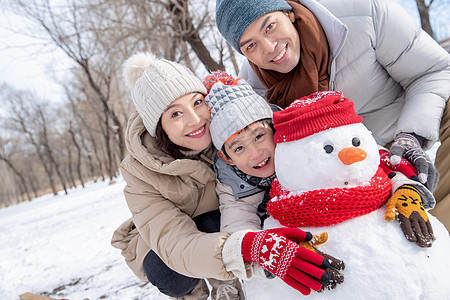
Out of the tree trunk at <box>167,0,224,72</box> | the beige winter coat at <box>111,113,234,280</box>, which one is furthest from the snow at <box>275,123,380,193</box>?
the tree trunk at <box>167,0,224,72</box>

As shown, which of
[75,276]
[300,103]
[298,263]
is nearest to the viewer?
[298,263]

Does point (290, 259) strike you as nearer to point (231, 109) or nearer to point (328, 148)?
point (328, 148)

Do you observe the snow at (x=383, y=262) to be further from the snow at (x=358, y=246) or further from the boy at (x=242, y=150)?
the boy at (x=242, y=150)

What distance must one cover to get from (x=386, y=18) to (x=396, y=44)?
0.15 m

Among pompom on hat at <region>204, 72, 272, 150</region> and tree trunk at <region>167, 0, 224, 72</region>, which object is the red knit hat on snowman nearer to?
pompom on hat at <region>204, 72, 272, 150</region>

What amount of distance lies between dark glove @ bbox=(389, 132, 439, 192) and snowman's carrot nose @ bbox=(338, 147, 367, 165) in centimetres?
31

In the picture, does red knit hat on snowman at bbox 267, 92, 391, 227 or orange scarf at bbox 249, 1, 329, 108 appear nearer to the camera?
red knit hat on snowman at bbox 267, 92, 391, 227

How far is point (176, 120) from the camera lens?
1.45 metres

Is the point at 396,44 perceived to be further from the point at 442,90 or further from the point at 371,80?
the point at 442,90

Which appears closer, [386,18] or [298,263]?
[298,263]

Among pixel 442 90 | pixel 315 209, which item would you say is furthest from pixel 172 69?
pixel 442 90

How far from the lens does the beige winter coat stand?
131cm

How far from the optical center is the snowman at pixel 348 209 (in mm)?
827

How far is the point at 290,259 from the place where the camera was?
2.98ft
